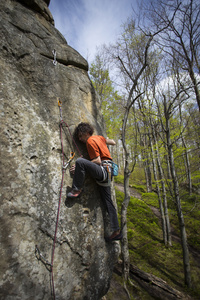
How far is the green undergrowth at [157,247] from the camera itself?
541 centimetres

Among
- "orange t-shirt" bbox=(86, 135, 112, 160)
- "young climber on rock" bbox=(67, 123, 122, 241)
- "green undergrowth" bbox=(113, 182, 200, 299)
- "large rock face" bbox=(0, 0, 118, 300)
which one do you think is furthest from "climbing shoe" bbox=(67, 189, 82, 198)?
"green undergrowth" bbox=(113, 182, 200, 299)

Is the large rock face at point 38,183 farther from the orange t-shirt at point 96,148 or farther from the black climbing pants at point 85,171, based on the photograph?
the orange t-shirt at point 96,148

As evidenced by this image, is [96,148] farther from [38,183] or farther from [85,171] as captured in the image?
[38,183]

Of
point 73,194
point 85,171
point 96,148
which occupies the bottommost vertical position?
point 73,194

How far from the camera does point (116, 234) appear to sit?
2990 mm

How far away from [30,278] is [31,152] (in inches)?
69.8

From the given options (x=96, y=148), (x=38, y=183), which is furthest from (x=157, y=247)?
(x=38, y=183)

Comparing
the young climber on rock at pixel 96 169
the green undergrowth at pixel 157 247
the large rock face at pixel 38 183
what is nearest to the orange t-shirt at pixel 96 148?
the young climber on rock at pixel 96 169

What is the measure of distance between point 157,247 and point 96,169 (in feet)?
21.0

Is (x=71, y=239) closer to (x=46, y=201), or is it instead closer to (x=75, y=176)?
(x=46, y=201)

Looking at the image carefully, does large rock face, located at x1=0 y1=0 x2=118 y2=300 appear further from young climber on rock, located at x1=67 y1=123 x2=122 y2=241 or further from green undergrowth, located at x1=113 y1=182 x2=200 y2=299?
green undergrowth, located at x1=113 y1=182 x2=200 y2=299

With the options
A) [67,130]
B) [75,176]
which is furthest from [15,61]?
[75,176]

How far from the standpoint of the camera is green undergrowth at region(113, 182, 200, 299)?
17.8ft

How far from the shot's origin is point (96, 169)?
2811 millimetres
